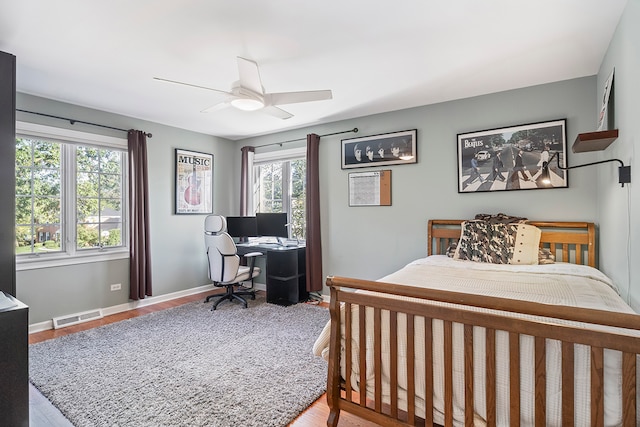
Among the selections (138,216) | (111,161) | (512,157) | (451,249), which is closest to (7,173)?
(138,216)

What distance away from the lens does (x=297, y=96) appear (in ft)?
8.40

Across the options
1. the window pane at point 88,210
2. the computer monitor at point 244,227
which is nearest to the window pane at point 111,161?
the window pane at point 88,210

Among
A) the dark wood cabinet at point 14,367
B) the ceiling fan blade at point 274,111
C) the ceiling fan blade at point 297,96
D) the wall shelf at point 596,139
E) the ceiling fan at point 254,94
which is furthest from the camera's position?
the ceiling fan blade at point 274,111

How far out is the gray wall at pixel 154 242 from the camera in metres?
3.39

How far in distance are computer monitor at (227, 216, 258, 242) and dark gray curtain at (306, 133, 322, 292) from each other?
3.14ft

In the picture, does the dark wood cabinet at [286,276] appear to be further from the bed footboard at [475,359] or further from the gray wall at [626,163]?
the gray wall at [626,163]

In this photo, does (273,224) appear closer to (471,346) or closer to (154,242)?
(154,242)

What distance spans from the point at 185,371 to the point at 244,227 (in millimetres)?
2577

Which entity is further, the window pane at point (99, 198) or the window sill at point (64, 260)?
the window pane at point (99, 198)

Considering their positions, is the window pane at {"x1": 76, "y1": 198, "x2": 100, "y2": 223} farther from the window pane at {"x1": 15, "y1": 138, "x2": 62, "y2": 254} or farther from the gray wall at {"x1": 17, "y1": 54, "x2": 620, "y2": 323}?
the gray wall at {"x1": 17, "y1": 54, "x2": 620, "y2": 323}

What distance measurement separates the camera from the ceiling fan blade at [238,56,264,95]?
2.24 metres

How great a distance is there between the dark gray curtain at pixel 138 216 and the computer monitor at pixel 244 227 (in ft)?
3.84

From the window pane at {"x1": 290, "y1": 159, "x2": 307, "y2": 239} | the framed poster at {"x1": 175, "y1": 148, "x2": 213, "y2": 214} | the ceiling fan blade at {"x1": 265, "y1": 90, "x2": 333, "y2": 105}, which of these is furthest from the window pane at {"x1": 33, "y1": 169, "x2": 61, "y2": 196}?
the window pane at {"x1": 290, "y1": 159, "x2": 307, "y2": 239}

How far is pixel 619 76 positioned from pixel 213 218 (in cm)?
395
